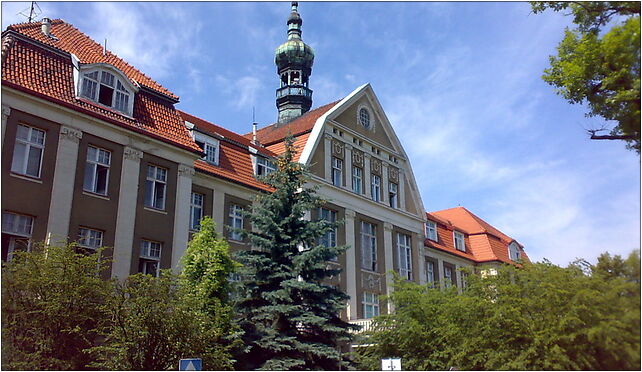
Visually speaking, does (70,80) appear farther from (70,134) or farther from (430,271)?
(430,271)

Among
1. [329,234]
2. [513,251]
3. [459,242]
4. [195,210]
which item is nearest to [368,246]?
[329,234]

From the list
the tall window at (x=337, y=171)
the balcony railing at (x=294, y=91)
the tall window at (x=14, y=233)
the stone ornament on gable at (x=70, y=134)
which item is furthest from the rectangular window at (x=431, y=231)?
the tall window at (x=14, y=233)

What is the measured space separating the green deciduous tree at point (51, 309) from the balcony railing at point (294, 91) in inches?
1088

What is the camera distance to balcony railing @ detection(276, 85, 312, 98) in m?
42.3

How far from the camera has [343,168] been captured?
31781 mm

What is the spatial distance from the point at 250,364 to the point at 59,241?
258 inches

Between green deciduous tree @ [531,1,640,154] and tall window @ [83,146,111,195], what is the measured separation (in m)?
14.2

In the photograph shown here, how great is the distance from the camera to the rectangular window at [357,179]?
32.2 meters

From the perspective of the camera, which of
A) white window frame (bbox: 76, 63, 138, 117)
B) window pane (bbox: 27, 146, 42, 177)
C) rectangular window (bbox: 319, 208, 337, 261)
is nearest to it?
window pane (bbox: 27, 146, 42, 177)

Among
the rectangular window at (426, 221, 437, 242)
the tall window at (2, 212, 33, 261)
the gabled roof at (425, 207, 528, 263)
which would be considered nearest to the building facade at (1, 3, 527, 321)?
the tall window at (2, 212, 33, 261)

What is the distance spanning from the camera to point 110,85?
71.4ft

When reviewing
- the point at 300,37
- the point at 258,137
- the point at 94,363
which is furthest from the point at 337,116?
the point at 94,363

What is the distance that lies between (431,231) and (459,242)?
4.40 meters

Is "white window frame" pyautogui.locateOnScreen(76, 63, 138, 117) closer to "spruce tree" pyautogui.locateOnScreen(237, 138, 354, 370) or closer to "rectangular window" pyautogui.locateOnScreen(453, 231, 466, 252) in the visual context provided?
"spruce tree" pyautogui.locateOnScreen(237, 138, 354, 370)
